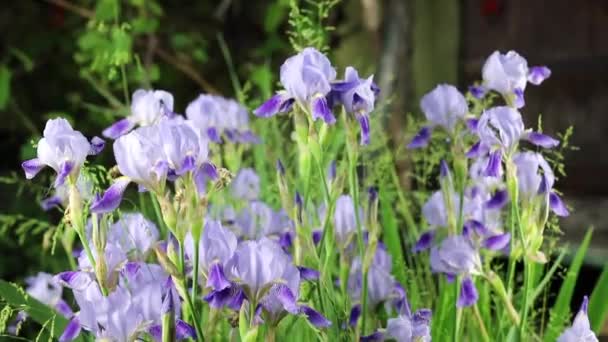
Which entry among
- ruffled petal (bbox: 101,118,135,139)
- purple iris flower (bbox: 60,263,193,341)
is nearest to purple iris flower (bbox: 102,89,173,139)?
ruffled petal (bbox: 101,118,135,139)

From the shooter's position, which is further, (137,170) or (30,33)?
(30,33)

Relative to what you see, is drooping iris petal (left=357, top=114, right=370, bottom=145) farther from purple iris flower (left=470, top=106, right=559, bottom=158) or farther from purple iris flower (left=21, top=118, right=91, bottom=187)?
purple iris flower (left=21, top=118, right=91, bottom=187)

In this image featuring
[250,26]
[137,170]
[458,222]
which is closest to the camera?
[137,170]

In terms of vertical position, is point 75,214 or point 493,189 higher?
point 75,214

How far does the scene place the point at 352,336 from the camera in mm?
1151

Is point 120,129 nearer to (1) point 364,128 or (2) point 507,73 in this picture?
(1) point 364,128

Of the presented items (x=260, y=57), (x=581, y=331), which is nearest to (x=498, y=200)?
(x=581, y=331)

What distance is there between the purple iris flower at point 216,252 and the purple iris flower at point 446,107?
46cm

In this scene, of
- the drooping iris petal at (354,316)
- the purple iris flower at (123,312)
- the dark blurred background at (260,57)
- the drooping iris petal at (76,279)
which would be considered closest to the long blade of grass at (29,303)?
the drooping iris petal at (76,279)

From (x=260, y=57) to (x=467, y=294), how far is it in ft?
A: 7.58

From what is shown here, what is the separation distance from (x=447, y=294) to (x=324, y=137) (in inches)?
17.7

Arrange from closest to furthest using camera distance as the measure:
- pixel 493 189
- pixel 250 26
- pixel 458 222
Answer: pixel 458 222 < pixel 493 189 < pixel 250 26

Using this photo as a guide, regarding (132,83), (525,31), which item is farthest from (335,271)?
(525,31)

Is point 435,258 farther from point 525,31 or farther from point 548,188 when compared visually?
point 525,31
